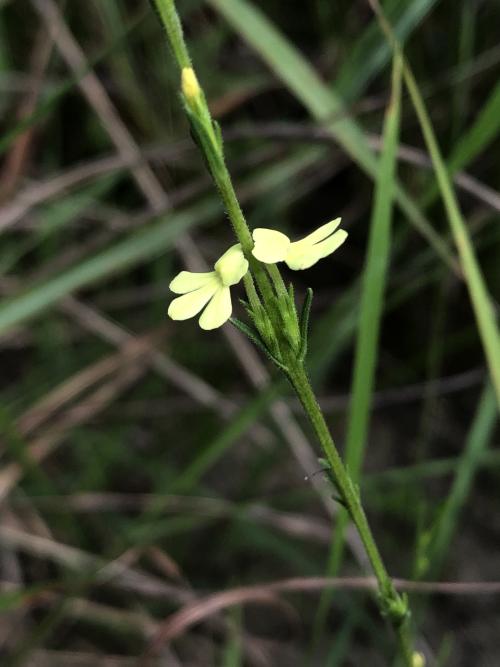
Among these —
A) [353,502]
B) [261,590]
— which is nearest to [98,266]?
[261,590]

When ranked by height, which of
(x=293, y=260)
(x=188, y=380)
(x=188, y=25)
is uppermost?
(x=188, y=25)

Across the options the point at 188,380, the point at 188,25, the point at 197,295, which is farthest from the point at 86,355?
the point at 197,295

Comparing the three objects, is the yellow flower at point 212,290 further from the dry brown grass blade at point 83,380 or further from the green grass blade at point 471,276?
the dry brown grass blade at point 83,380

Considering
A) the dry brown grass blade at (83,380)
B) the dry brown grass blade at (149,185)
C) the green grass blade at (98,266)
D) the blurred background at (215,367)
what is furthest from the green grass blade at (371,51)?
the dry brown grass blade at (83,380)

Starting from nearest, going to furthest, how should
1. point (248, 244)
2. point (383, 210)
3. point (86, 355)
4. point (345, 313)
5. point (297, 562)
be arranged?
point (248, 244) < point (383, 210) < point (345, 313) < point (297, 562) < point (86, 355)

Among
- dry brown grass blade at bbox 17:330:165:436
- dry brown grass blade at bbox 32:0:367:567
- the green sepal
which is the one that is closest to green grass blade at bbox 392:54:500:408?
the green sepal

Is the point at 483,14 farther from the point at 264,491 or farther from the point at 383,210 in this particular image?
the point at 264,491

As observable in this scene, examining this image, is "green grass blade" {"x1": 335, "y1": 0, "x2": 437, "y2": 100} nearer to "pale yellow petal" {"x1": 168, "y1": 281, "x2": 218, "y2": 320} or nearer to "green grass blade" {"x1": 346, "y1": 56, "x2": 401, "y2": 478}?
"green grass blade" {"x1": 346, "y1": 56, "x2": 401, "y2": 478}
